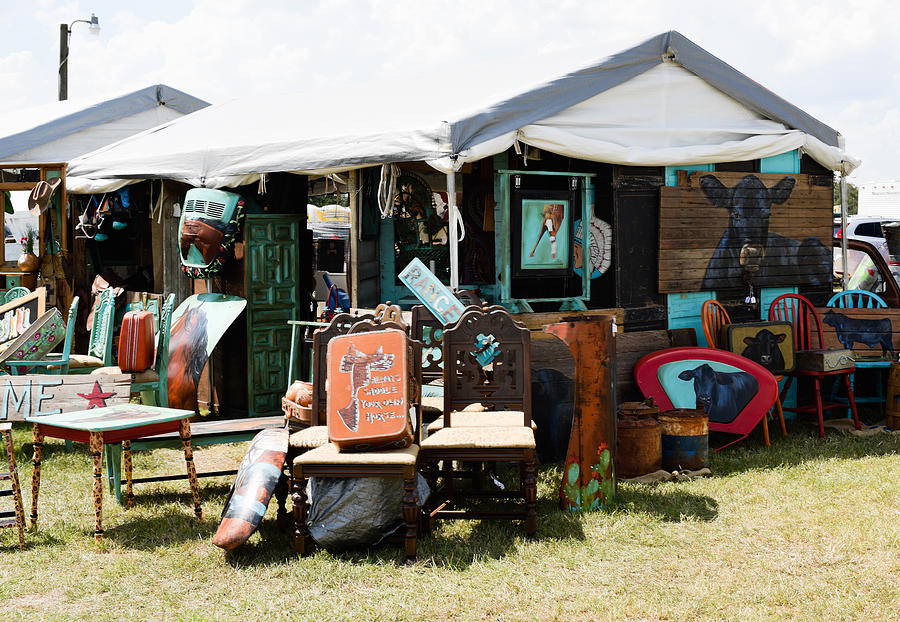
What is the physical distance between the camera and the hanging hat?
9.07 m

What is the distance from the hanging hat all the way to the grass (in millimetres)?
4033

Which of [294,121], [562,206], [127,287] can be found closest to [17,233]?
[127,287]

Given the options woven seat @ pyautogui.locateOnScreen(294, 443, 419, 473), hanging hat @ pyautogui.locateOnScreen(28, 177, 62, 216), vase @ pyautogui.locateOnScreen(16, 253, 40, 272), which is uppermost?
hanging hat @ pyautogui.locateOnScreen(28, 177, 62, 216)

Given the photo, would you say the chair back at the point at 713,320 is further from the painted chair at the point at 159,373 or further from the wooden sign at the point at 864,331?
the painted chair at the point at 159,373

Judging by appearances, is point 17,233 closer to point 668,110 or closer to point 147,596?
point 668,110

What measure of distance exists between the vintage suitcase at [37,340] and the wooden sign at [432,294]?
298cm

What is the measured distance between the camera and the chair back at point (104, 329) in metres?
7.21

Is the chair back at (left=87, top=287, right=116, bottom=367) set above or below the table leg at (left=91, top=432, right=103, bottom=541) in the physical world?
above

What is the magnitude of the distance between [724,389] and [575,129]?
2.20m

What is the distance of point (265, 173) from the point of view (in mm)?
7828

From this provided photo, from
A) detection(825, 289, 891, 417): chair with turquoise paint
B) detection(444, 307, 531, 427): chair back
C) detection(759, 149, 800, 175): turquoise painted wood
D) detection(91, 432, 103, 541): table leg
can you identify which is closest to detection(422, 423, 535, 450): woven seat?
detection(444, 307, 531, 427): chair back

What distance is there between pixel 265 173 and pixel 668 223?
333cm

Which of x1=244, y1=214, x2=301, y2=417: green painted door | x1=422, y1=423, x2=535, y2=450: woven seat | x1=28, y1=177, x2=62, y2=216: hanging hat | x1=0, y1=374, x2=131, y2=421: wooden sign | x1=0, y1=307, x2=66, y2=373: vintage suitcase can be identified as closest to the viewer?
x1=422, y1=423, x2=535, y2=450: woven seat

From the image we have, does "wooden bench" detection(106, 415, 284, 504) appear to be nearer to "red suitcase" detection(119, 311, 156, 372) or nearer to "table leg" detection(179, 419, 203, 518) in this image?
"table leg" detection(179, 419, 203, 518)
